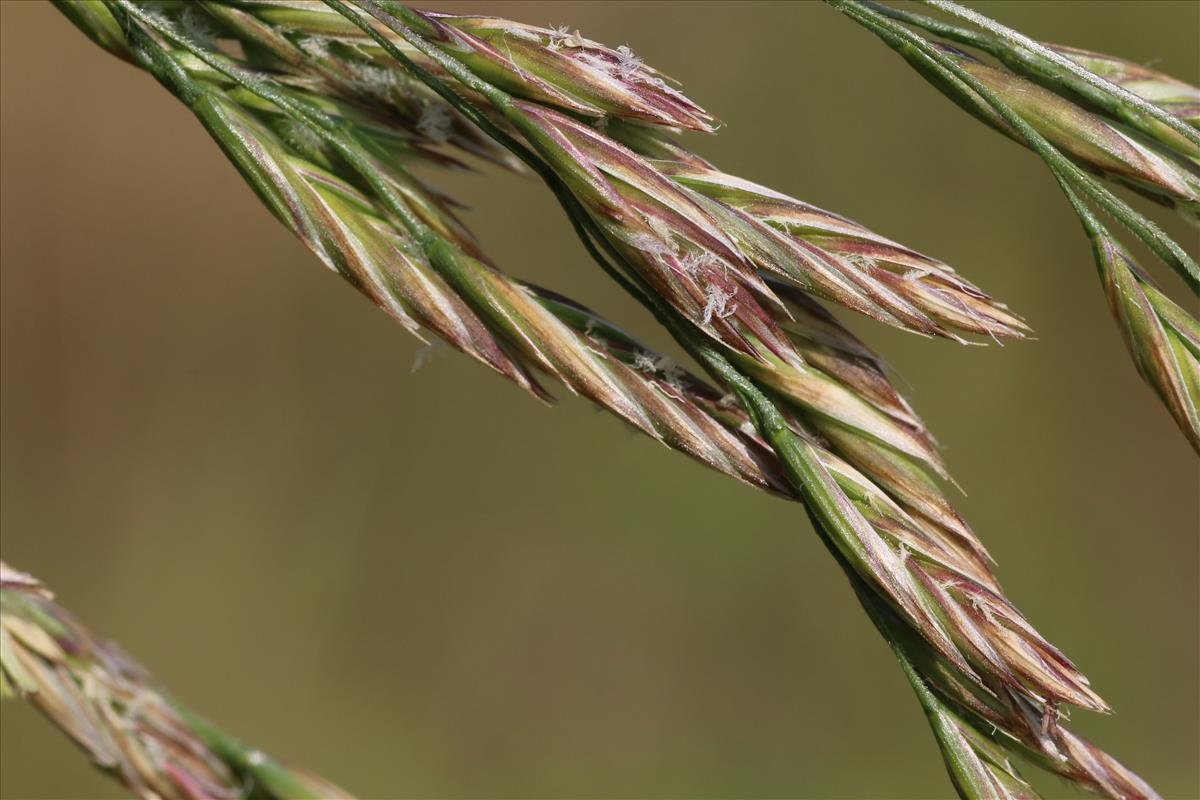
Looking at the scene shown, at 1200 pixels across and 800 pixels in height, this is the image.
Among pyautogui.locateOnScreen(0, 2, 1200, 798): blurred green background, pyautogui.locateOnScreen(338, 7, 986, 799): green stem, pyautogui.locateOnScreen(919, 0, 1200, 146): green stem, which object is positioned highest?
pyautogui.locateOnScreen(919, 0, 1200, 146): green stem

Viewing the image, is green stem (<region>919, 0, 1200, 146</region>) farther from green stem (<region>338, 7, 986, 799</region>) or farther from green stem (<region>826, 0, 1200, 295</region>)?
green stem (<region>338, 7, 986, 799</region>)

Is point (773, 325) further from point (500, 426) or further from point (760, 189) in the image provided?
point (500, 426)

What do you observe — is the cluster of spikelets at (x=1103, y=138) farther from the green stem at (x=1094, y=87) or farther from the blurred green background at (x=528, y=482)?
the blurred green background at (x=528, y=482)

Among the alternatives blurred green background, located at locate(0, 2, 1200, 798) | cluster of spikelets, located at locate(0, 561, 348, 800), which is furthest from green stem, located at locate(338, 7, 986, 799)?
blurred green background, located at locate(0, 2, 1200, 798)

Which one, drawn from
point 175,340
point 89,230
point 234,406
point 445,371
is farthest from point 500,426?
point 89,230

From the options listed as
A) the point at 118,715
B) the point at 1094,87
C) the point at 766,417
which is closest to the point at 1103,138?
the point at 1094,87

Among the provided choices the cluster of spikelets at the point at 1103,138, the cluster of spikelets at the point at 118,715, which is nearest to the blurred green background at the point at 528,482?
the cluster of spikelets at the point at 1103,138

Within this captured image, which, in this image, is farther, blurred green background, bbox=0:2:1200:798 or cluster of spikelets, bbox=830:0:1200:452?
blurred green background, bbox=0:2:1200:798
